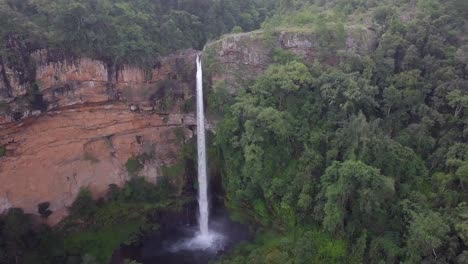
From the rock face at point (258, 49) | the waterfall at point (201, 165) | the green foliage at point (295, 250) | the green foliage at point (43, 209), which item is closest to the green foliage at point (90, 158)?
the green foliage at point (43, 209)

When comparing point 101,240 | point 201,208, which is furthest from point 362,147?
point 101,240

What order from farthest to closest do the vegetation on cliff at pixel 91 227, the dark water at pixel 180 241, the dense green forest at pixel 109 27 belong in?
the dark water at pixel 180 241
the vegetation on cliff at pixel 91 227
the dense green forest at pixel 109 27

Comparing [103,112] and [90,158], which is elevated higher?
[103,112]

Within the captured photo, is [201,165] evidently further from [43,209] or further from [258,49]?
[43,209]

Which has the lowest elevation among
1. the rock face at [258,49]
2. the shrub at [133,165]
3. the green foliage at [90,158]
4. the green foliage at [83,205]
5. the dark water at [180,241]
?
the dark water at [180,241]

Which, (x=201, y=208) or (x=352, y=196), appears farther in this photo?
(x=201, y=208)

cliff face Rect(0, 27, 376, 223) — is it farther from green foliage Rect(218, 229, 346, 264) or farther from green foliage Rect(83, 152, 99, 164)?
green foliage Rect(218, 229, 346, 264)

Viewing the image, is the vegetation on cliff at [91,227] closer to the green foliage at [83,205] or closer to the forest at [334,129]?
the green foliage at [83,205]

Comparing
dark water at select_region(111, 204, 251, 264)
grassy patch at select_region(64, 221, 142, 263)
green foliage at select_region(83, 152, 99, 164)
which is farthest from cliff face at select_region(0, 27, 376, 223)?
dark water at select_region(111, 204, 251, 264)
